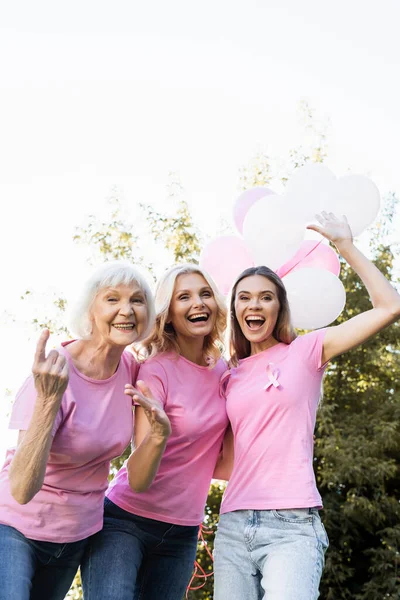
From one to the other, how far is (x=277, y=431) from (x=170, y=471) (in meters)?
0.49

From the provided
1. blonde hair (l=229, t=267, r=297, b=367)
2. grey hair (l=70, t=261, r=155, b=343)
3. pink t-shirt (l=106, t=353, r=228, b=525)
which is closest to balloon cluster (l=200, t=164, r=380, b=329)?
blonde hair (l=229, t=267, r=297, b=367)

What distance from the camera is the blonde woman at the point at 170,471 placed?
2.84 meters

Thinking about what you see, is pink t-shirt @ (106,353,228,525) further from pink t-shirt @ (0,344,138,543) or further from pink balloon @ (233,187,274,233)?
pink balloon @ (233,187,274,233)

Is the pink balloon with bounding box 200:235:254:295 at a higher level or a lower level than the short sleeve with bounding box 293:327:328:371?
higher

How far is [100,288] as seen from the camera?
2.90 metres

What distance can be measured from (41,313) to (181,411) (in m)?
7.79

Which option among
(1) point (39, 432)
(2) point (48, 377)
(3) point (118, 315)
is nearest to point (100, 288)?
(3) point (118, 315)

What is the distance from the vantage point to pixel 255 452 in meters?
2.87

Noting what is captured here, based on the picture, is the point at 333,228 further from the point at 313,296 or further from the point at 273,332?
the point at 273,332

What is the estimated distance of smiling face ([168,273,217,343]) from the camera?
10.5 feet

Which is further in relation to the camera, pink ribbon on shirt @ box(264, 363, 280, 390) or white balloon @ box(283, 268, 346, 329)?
white balloon @ box(283, 268, 346, 329)

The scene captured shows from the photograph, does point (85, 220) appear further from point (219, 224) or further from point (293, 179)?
point (293, 179)

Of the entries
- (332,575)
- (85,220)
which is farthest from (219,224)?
(332,575)

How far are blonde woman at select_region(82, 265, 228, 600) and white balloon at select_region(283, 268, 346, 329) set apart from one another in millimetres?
518
